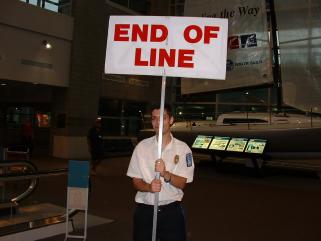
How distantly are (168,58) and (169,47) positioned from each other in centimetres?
9

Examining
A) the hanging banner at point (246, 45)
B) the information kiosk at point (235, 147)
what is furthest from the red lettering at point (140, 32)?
the information kiosk at point (235, 147)

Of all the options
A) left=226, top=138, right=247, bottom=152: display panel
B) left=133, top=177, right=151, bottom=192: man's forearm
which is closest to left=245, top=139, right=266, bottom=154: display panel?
left=226, top=138, right=247, bottom=152: display panel

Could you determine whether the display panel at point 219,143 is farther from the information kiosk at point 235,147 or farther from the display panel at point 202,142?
the display panel at point 202,142

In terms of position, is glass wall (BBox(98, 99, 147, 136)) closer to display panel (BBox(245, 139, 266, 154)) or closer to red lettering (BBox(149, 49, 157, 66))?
display panel (BBox(245, 139, 266, 154))

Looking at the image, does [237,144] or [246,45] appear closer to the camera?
[246,45]

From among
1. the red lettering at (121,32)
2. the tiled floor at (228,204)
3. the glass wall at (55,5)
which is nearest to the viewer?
the red lettering at (121,32)

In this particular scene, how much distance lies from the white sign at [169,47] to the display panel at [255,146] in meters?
8.61

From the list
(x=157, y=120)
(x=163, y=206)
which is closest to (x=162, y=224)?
(x=163, y=206)

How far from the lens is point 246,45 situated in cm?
1063

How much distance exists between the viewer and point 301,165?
15.3 metres

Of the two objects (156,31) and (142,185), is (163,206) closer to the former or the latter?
(142,185)

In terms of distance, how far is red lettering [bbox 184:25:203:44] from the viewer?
326cm

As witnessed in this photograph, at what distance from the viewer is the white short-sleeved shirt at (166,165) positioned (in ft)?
9.92

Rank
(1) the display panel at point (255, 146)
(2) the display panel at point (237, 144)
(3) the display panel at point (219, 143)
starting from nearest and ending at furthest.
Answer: (1) the display panel at point (255, 146) < (2) the display panel at point (237, 144) < (3) the display panel at point (219, 143)
